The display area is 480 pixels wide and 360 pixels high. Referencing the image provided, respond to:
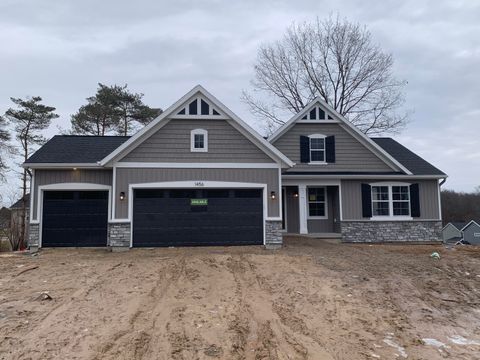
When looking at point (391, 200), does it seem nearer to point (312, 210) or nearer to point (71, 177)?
point (312, 210)

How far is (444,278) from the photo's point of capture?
1037cm

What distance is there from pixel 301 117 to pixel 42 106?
18.4m

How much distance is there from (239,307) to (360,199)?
11.1 metres

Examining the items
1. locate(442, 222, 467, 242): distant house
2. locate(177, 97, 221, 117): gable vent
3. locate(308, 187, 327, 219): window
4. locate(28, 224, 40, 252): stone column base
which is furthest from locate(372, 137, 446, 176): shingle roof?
locate(442, 222, 467, 242): distant house

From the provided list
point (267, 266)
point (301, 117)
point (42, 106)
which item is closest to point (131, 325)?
Answer: point (267, 266)

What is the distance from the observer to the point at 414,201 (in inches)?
691

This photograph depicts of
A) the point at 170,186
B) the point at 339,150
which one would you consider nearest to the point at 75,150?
the point at 170,186

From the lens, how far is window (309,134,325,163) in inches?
721

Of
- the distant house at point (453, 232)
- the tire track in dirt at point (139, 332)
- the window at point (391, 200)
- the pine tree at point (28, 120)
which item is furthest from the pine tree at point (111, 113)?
the distant house at point (453, 232)

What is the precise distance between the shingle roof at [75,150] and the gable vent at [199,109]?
3.95m

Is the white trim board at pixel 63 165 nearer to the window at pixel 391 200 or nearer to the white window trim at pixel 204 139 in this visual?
the white window trim at pixel 204 139

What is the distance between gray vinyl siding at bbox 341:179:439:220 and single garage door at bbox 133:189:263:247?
4.78 meters

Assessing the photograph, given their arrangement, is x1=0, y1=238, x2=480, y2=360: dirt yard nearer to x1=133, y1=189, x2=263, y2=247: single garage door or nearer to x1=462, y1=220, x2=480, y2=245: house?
x1=133, y1=189, x2=263, y2=247: single garage door

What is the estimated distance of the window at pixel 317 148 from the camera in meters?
18.3
